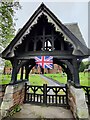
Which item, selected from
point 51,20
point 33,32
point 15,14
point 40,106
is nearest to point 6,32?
point 15,14

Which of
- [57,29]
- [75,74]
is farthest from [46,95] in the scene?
[57,29]

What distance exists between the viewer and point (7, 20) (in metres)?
9.99

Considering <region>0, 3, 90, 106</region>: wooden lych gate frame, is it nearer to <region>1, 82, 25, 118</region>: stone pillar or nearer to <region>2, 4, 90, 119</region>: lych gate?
<region>2, 4, 90, 119</region>: lych gate

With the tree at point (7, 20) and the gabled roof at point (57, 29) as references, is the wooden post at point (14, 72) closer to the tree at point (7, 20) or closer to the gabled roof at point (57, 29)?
the gabled roof at point (57, 29)

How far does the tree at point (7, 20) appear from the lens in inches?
A: 374

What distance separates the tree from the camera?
31.2ft

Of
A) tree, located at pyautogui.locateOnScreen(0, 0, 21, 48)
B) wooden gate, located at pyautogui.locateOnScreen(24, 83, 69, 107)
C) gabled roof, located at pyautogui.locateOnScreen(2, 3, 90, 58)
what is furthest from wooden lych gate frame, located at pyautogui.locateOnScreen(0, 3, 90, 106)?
tree, located at pyautogui.locateOnScreen(0, 0, 21, 48)

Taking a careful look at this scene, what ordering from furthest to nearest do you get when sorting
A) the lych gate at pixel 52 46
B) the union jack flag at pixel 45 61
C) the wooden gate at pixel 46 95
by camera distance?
the wooden gate at pixel 46 95 < the union jack flag at pixel 45 61 < the lych gate at pixel 52 46

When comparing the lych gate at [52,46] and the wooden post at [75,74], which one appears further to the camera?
the lych gate at [52,46]

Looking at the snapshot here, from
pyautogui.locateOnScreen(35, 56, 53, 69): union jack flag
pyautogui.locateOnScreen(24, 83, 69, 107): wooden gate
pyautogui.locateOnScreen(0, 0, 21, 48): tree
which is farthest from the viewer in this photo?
pyautogui.locateOnScreen(0, 0, 21, 48): tree

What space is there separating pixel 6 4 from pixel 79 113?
30.9 feet

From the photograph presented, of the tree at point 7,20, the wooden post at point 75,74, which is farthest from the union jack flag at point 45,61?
the tree at point 7,20

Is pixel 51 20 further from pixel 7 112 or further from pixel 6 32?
pixel 6 32

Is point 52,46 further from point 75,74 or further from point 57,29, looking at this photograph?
point 75,74
